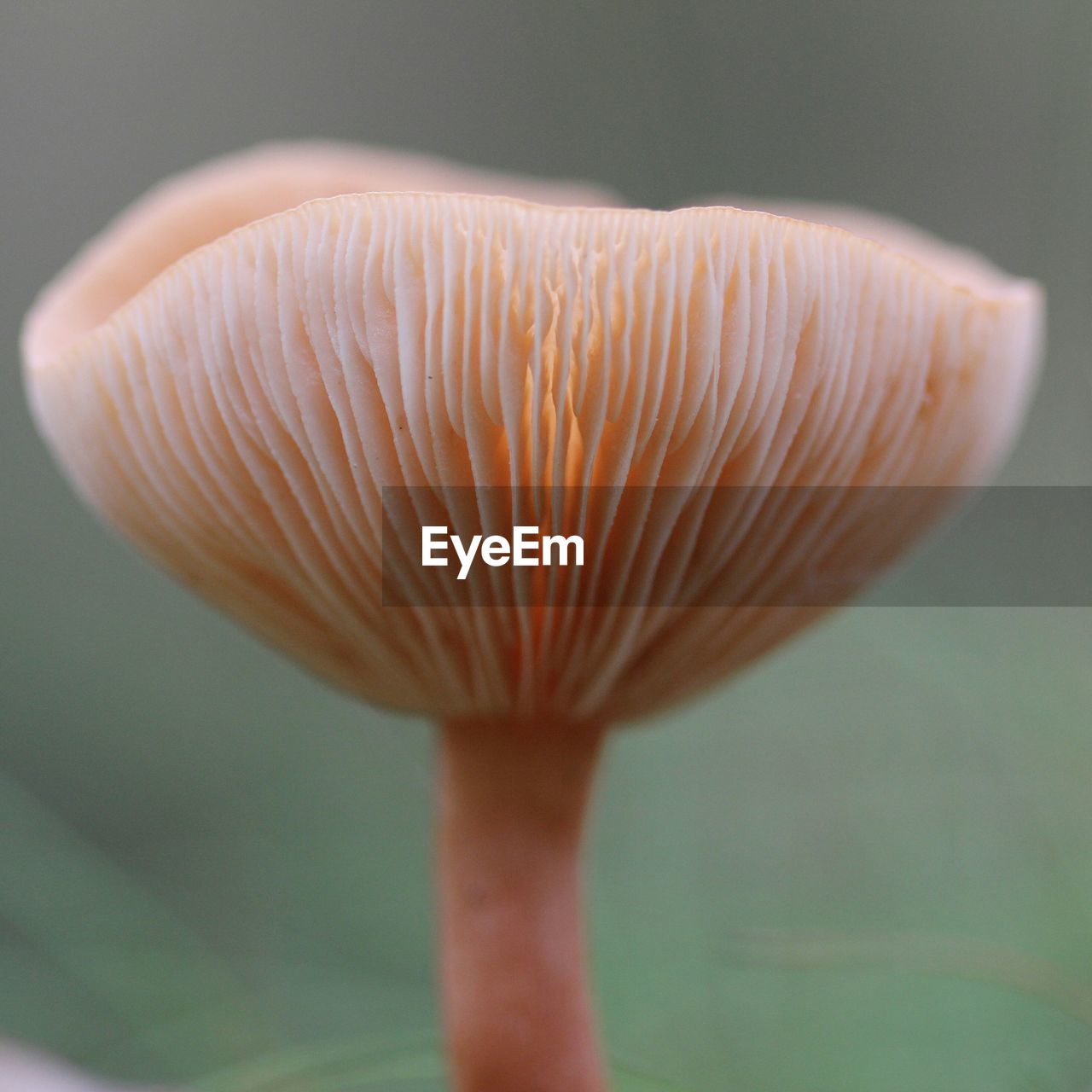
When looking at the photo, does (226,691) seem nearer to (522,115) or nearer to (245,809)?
(245,809)

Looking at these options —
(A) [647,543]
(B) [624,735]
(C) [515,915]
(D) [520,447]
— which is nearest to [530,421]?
(D) [520,447]

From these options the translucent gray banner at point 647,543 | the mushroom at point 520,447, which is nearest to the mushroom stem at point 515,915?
the mushroom at point 520,447

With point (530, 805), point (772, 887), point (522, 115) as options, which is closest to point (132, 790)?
point (772, 887)

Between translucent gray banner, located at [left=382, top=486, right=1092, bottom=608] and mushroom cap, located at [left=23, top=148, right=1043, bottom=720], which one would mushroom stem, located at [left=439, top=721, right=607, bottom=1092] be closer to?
mushroom cap, located at [left=23, top=148, right=1043, bottom=720]

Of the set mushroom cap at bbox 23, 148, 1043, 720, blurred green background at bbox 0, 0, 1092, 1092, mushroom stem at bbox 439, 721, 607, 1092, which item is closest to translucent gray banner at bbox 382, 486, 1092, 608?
mushroom cap at bbox 23, 148, 1043, 720

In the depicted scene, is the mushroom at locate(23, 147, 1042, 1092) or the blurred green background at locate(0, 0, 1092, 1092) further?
the blurred green background at locate(0, 0, 1092, 1092)

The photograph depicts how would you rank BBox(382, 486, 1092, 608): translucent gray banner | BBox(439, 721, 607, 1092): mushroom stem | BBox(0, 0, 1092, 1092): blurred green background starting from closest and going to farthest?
BBox(382, 486, 1092, 608): translucent gray banner, BBox(439, 721, 607, 1092): mushroom stem, BBox(0, 0, 1092, 1092): blurred green background

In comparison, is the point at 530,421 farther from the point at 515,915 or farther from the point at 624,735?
the point at 624,735
